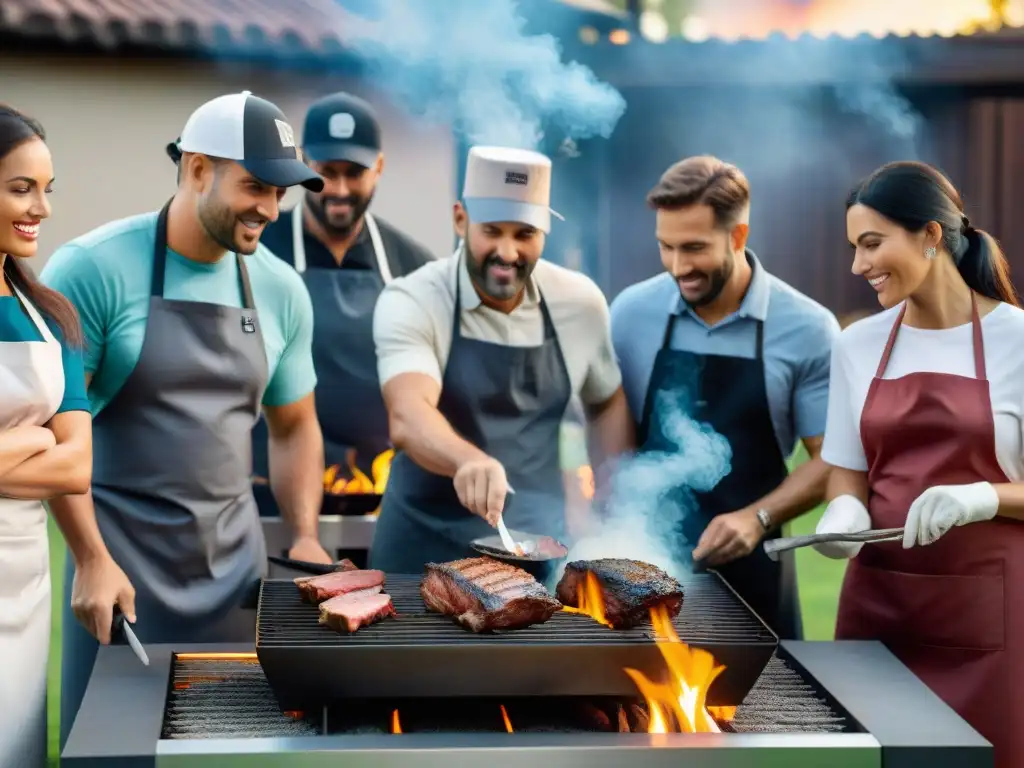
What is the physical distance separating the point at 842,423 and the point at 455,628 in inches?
53.3

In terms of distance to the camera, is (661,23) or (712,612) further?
(661,23)

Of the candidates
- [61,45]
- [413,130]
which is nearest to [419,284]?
[413,130]

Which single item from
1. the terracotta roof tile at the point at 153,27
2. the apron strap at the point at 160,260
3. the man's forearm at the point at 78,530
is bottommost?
the man's forearm at the point at 78,530

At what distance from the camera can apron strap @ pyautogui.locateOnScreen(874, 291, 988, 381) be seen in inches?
127

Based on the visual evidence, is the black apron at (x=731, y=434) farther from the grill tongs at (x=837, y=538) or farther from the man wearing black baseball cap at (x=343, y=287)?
the man wearing black baseball cap at (x=343, y=287)

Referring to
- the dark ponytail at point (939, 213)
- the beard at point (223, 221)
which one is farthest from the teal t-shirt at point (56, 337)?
the dark ponytail at point (939, 213)

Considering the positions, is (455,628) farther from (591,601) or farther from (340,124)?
(340,124)

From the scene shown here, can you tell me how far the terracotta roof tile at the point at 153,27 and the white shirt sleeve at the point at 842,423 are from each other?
6.03 m

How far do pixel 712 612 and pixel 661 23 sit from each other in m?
12.4

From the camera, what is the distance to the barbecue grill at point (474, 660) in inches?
103

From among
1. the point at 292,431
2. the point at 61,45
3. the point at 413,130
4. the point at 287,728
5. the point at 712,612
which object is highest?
the point at 61,45

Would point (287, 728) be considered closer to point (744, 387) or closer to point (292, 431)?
point (292, 431)

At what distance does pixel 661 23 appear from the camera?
1433 centimetres

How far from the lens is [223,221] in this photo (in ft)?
11.2
